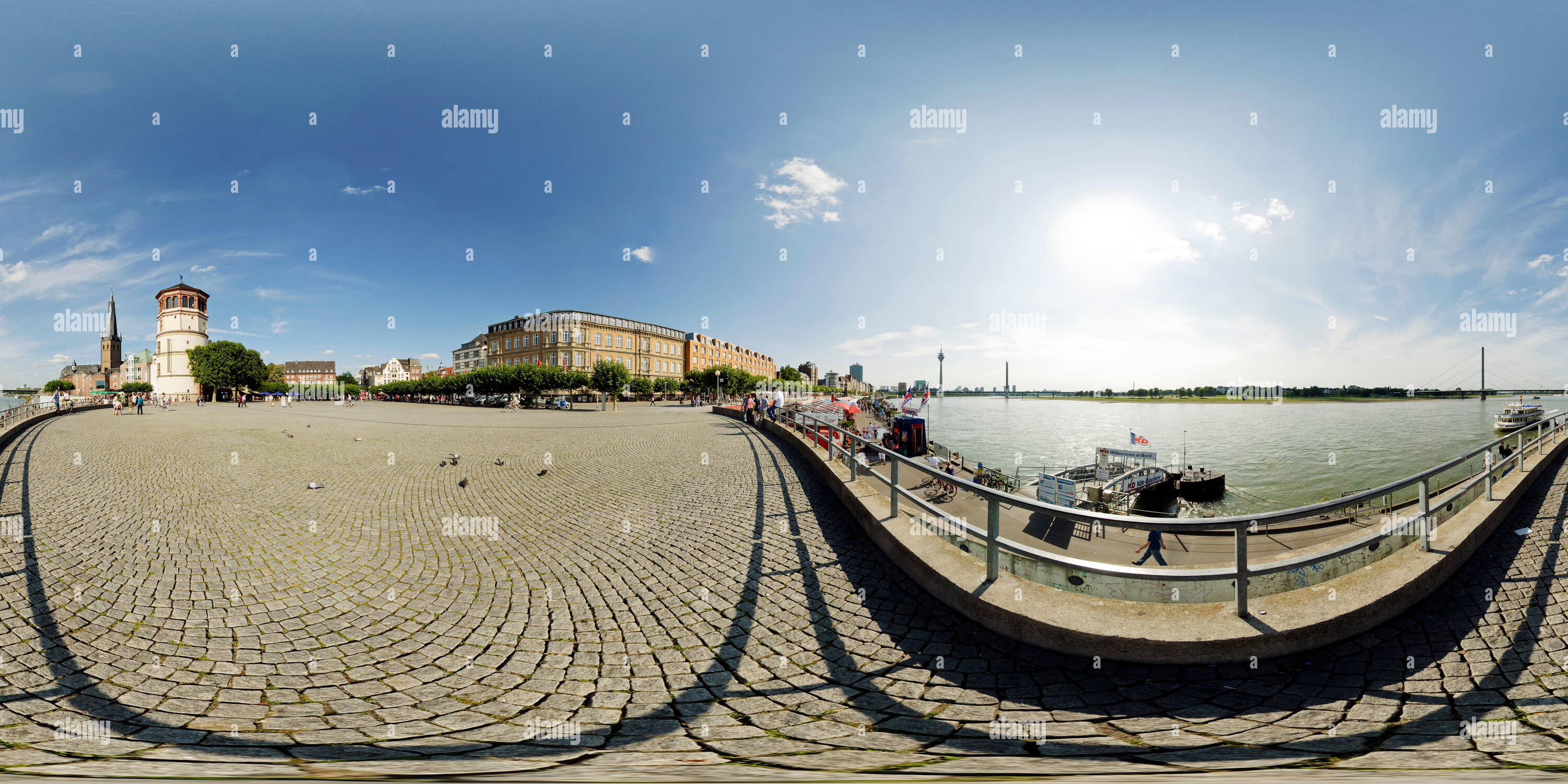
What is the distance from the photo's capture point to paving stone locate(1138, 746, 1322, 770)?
2.60 meters

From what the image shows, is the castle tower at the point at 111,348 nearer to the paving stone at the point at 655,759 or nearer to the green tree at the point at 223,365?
the green tree at the point at 223,365

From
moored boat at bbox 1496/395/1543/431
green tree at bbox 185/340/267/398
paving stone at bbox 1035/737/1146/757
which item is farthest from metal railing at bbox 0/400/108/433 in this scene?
moored boat at bbox 1496/395/1543/431

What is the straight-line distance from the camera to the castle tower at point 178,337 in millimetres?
79500

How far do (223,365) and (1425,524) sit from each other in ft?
370

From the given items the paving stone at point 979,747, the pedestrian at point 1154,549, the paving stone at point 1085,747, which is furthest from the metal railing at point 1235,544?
the pedestrian at point 1154,549

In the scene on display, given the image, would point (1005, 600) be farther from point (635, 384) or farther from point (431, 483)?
point (635, 384)

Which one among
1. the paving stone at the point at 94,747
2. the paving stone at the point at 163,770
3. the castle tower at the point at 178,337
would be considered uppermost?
the castle tower at the point at 178,337

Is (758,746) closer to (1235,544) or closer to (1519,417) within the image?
(1235,544)

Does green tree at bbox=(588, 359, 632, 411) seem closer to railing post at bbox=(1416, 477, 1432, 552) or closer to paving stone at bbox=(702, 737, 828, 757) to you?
paving stone at bbox=(702, 737, 828, 757)

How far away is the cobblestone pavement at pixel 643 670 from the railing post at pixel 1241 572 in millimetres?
355

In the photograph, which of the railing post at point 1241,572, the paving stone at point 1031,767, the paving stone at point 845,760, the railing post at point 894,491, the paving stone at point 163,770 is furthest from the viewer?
the railing post at point 894,491

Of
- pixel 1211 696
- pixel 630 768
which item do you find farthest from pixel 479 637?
pixel 1211 696

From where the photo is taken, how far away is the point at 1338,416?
9144 cm

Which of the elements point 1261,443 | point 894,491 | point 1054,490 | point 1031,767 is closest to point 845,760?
point 1031,767
